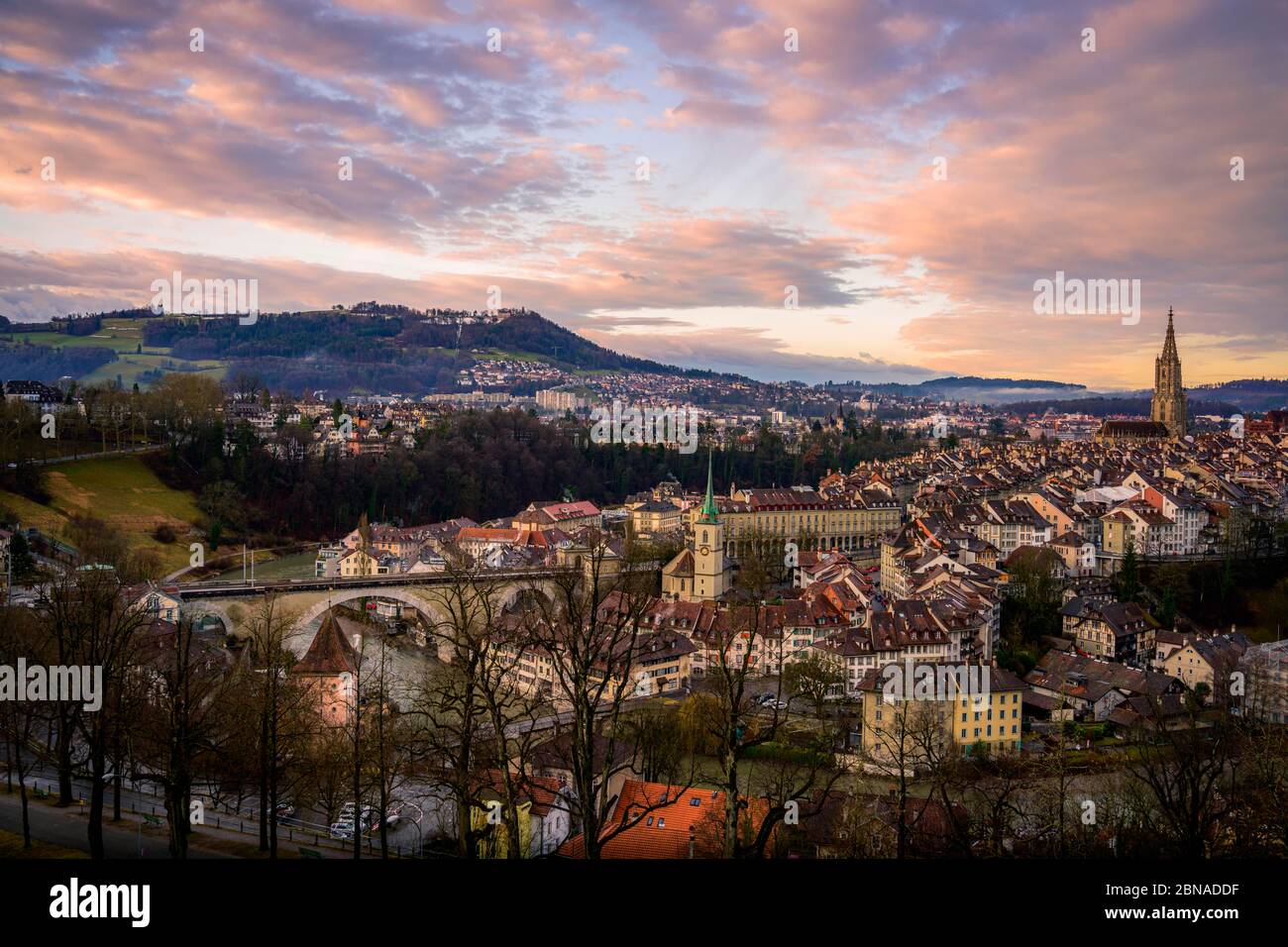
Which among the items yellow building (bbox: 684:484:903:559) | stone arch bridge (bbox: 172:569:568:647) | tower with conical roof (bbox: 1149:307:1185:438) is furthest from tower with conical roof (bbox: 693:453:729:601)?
tower with conical roof (bbox: 1149:307:1185:438)

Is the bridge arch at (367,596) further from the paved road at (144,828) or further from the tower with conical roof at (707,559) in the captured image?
the paved road at (144,828)

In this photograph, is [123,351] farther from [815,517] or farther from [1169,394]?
[1169,394]

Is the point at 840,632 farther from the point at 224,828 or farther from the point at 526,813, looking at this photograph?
the point at 224,828

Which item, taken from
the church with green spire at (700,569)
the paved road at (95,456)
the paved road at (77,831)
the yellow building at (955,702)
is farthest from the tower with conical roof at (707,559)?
the paved road at (95,456)

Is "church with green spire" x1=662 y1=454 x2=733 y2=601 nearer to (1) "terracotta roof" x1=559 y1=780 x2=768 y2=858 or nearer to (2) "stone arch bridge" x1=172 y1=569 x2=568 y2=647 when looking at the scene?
(2) "stone arch bridge" x1=172 y1=569 x2=568 y2=647
